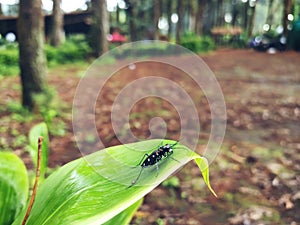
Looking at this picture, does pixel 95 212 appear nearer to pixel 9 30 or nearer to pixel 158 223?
pixel 158 223

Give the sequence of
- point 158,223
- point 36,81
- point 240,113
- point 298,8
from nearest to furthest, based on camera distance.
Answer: point 158,223 < point 36,81 < point 298,8 < point 240,113

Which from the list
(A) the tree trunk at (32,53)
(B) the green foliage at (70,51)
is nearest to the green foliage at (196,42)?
(B) the green foliage at (70,51)

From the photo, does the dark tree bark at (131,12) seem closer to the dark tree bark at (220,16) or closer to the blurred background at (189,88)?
the blurred background at (189,88)

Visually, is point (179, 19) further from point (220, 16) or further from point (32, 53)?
point (32, 53)

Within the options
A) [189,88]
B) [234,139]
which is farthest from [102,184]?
[189,88]

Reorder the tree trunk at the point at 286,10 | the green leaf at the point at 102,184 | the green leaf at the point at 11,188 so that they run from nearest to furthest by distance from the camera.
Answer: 1. the green leaf at the point at 102,184
2. the green leaf at the point at 11,188
3. the tree trunk at the point at 286,10

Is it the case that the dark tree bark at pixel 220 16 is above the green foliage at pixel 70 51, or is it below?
above

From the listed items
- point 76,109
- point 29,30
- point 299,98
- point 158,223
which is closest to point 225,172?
point 158,223
